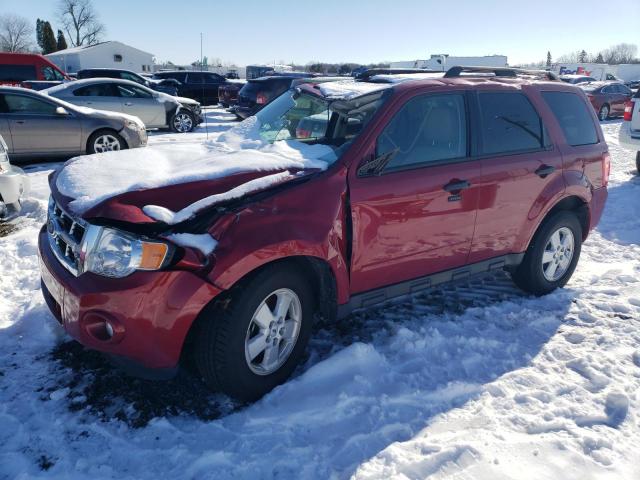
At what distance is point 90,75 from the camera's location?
1972cm

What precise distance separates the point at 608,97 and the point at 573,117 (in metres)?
18.2

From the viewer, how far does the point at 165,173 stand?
3.12 meters

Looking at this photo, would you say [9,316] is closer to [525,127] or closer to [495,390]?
[495,390]

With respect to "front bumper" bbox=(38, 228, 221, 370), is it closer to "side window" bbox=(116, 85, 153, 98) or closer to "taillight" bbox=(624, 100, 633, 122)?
"taillight" bbox=(624, 100, 633, 122)

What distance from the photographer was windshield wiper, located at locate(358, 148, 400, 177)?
3.21m

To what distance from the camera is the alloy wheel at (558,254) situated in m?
4.54

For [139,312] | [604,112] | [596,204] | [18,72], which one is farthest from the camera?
[604,112]

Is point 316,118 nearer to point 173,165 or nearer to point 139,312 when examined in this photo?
point 173,165

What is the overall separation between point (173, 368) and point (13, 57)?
2023 centimetres

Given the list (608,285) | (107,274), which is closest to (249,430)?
(107,274)

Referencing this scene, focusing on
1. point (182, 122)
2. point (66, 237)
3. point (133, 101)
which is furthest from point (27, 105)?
point (66, 237)

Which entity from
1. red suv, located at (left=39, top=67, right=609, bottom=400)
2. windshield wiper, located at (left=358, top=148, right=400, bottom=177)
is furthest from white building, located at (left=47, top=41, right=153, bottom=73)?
windshield wiper, located at (left=358, top=148, right=400, bottom=177)

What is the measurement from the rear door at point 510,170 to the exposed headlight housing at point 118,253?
7.82 ft

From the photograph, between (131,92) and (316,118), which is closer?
(316,118)
